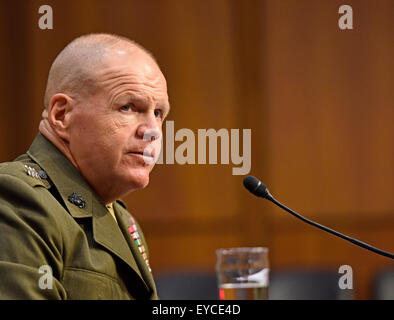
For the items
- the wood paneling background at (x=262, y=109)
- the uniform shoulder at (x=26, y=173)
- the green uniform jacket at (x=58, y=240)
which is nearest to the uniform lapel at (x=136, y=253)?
the green uniform jacket at (x=58, y=240)

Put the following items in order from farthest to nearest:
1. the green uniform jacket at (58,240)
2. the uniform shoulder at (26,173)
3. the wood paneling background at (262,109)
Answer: the wood paneling background at (262,109), the uniform shoulder at (26,173), the green uniform jacket at (58,240)

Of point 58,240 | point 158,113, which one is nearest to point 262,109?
point 158,113

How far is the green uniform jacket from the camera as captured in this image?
123 cm

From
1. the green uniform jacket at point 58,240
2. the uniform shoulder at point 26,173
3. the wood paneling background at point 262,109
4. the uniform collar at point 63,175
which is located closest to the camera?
the green uniform jacket at point 58,240

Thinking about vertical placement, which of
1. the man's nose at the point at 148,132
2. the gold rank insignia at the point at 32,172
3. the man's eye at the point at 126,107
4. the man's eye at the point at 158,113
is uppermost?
the man's eye at the point at 126,107

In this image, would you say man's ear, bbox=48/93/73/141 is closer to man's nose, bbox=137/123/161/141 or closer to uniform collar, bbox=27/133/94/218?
uniform collar, bbox=27/133/94/218

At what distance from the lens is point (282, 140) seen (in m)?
3.77

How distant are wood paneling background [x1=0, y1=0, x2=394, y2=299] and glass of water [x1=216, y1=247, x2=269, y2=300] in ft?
7.03

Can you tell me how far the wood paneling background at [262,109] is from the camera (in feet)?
12.2

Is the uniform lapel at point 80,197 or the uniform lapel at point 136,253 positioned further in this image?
the uniform lapel at point 136,253

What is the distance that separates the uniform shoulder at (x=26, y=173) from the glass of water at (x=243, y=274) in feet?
1.56

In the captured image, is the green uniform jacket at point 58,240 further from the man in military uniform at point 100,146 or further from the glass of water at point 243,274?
the glass of water at point 243,274

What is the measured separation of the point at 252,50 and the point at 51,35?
1.20 m
